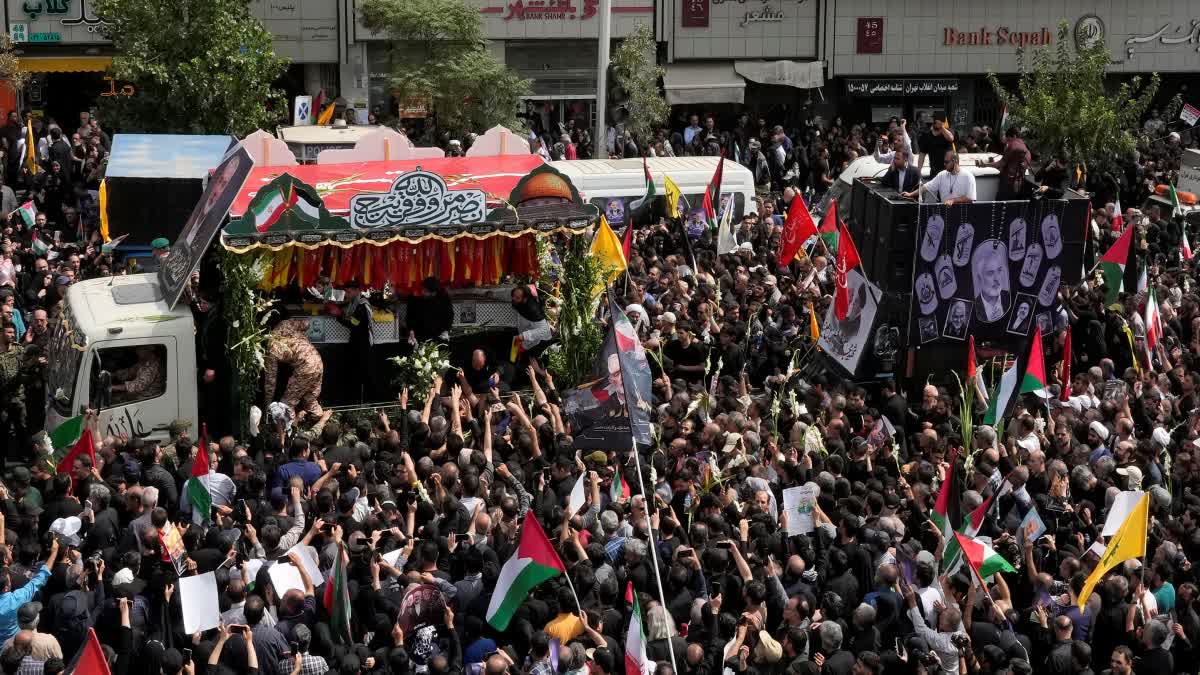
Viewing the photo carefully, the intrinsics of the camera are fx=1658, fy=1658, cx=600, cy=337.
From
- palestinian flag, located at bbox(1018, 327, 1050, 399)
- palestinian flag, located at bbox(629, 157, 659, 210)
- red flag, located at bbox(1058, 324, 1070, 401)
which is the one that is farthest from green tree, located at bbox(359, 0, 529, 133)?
palestinian flag, located at bbox(1018, 327, 1050, 399)

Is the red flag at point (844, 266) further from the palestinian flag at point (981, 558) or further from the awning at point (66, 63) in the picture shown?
the awning at point (66, 63)

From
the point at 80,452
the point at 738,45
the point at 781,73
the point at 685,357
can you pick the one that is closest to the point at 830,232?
the point at 685,357

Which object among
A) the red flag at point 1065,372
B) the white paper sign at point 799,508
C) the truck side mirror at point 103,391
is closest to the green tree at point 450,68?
the red flag at point 1065,372

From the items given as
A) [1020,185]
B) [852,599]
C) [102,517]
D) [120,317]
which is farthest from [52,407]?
[1020,185]

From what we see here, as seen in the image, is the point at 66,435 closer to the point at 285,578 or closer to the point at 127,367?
the point at 127,367

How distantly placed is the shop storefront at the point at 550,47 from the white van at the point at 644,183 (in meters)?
12.2

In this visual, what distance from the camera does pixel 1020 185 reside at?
54.0 ft

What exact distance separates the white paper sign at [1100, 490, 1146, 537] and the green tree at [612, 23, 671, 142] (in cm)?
2075

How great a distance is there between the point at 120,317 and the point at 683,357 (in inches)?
216

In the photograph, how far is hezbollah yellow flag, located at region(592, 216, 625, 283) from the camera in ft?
57.7

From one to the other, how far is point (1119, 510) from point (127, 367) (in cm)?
828

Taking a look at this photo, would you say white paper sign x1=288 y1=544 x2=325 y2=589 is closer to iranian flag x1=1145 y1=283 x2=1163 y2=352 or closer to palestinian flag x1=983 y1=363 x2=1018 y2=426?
palestinian flag x1=983 y1=363 x2=1018 y2=426

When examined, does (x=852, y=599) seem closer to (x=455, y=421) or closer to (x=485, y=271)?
(x=455, y=421)

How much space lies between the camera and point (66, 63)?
114 ft
